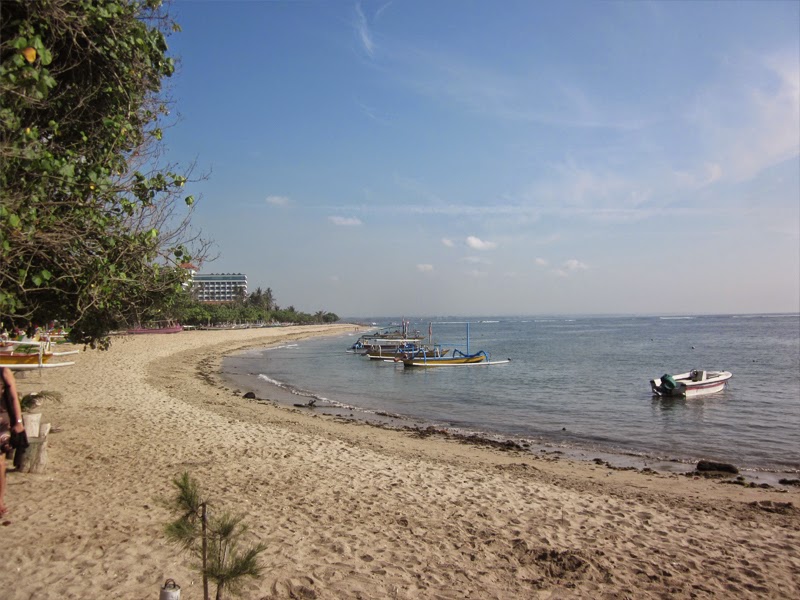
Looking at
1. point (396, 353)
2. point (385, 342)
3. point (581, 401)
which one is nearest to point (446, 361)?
point (396, 353)

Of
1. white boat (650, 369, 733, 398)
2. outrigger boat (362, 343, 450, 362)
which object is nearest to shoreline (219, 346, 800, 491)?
white boat (650, 369, 733, 398)

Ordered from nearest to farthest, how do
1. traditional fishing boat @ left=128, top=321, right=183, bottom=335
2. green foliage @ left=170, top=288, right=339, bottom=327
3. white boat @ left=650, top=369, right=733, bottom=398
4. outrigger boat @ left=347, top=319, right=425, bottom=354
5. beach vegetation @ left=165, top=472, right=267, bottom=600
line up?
beach vegetation @ left=165, top=472, right=267, bottom=600 → traditional fishing boat @ left=128, top=321, right=183, bottom=335 → white boat @ left=650, top=369, right=733, bottom=398 → outrigger boat @ left=347, top=319, right=425, bottom=354 → green foliage @ left=170, top=288, right=339, bottom=327

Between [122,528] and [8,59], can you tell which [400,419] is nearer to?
[122,528]

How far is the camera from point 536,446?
13531 mm

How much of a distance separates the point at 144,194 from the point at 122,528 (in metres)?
3.37

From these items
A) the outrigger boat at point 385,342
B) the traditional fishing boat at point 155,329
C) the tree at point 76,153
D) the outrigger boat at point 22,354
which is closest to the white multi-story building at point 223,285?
the traditional fishing boat at point 155,329

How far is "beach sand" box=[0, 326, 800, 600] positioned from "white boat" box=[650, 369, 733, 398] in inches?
473

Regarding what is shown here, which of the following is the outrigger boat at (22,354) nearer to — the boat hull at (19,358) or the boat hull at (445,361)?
the boat hull at (19,358)

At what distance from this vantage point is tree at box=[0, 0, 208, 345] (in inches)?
129

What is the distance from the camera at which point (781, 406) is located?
19875 millimetres

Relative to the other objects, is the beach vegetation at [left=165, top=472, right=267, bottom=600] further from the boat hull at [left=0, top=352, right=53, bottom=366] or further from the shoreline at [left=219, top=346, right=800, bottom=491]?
the boat hull at [left=0, top=352, right=53, bottom=366]

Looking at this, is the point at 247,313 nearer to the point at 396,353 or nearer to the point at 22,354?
the point at 396,353

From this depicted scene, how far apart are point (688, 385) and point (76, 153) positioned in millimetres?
22955

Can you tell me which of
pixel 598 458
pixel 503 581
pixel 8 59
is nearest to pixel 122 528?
pixel 503 581
